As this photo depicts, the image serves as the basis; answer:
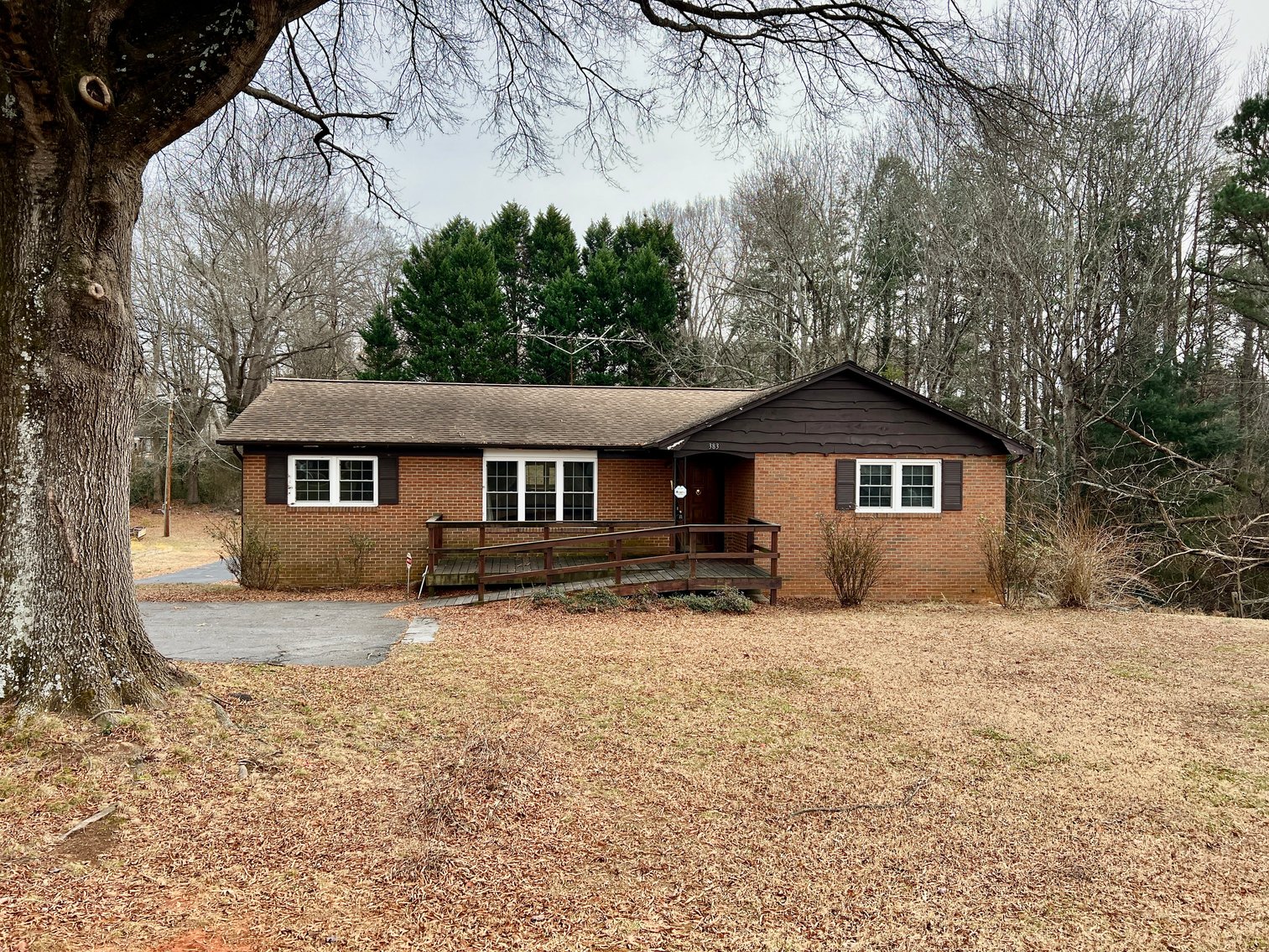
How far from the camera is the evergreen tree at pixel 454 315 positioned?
33.0 m

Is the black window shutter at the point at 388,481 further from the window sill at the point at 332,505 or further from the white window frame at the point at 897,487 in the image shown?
the white window frame at the point at 897,487

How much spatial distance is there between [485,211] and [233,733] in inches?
1444

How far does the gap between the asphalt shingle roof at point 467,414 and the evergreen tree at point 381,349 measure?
1456cm

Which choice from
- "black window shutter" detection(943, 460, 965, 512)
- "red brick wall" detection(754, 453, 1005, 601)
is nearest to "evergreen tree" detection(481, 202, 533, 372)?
"red brick wall" detection(754, 453, 1005, 601)

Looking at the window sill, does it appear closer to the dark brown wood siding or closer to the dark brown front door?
the dark brown wood siding

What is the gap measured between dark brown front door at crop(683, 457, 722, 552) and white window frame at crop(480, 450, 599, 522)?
94.0 inches

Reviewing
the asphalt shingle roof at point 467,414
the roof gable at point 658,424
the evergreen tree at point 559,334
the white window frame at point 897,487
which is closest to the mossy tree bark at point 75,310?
the asphalt shingle roof at point 467,414

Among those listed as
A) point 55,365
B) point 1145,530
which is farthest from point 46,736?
point 1145,530

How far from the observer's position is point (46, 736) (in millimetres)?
4289

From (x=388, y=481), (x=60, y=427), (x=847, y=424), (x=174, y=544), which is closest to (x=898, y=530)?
(x=847, y=424)

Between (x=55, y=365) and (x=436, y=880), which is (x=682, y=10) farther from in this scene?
(x=436, y=880)

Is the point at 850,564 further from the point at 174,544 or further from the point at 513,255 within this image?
the point at 513,255

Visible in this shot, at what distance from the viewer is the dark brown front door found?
16.6m

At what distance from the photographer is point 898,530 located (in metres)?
14.2
